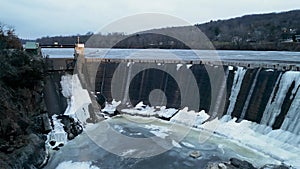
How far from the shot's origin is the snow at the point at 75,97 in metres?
20.7

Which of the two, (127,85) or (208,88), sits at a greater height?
(208,88)

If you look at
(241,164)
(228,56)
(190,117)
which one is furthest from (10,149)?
(228,56)

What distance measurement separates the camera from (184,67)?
25516 millimetres

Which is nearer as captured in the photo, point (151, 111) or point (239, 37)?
point (151, 111)

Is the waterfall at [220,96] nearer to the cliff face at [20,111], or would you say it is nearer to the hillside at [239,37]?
the cliff face at [20,111]

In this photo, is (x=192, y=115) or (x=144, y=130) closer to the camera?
(x=144, y=130)

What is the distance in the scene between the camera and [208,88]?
72.8ft

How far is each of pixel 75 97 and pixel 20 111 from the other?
8.29 metres

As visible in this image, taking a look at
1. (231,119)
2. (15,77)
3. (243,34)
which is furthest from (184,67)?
(243,34)

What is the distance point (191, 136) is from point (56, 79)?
1103 centimetres

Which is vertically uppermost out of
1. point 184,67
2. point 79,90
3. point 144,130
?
point 184,67

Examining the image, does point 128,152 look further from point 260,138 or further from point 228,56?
point 228,56

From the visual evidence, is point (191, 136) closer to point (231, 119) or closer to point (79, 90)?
point (231, 119)

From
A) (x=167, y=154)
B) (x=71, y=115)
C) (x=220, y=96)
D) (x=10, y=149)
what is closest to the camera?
(x=10, y=149)
